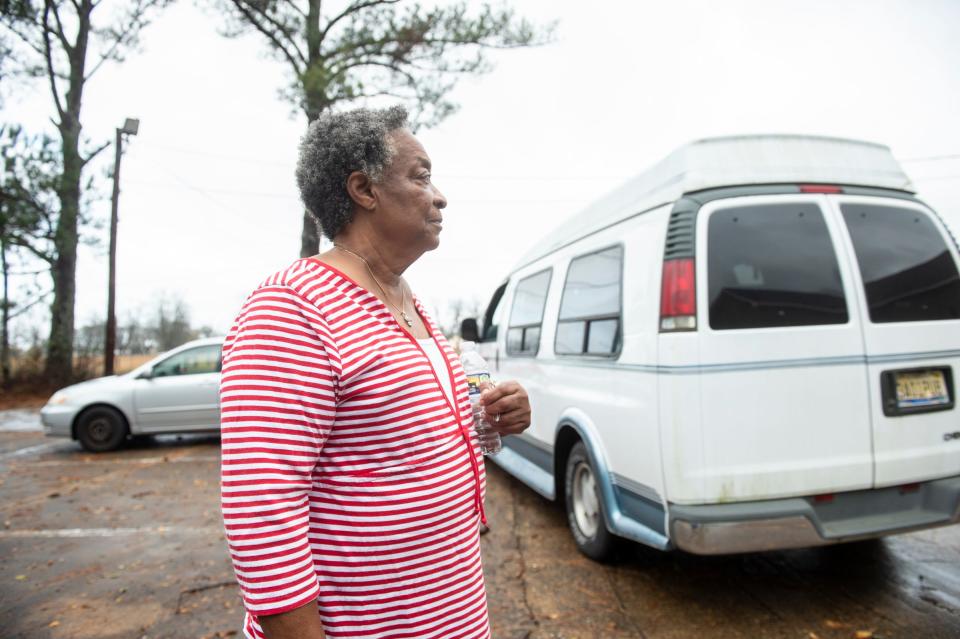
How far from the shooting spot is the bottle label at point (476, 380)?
1726 millimetres

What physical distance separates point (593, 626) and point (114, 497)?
209 inches

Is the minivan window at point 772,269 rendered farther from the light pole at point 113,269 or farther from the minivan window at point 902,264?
the light pole at point 113,269

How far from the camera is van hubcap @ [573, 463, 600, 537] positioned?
3811 millimetres

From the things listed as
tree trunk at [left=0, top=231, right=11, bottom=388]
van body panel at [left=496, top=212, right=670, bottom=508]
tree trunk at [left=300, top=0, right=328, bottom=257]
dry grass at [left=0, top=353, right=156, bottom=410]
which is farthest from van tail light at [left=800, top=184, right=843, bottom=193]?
tree trunk at [left=0, top=231, right=11, bottom=388]

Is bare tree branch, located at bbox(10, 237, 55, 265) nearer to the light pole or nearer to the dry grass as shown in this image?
the light pole

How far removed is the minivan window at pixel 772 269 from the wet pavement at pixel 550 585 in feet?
5.14

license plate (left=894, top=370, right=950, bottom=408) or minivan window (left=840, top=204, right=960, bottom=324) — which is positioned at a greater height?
minivan window (left=840, top=204, right=960, bottom=324)

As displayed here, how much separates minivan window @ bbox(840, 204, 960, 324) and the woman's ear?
8.93 ft

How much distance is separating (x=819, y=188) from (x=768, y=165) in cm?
29

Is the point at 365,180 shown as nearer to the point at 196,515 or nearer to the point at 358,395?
the point at 358,395

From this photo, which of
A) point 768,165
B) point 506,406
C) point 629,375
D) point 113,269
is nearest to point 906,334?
point 768,165

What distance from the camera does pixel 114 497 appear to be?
235 inches

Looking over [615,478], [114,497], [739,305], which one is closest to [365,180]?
[739,305]

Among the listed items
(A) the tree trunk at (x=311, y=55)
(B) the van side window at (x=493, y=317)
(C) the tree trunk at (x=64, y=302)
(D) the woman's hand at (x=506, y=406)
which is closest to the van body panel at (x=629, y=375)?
(D) the woman's hand at (x=506, y=406)
